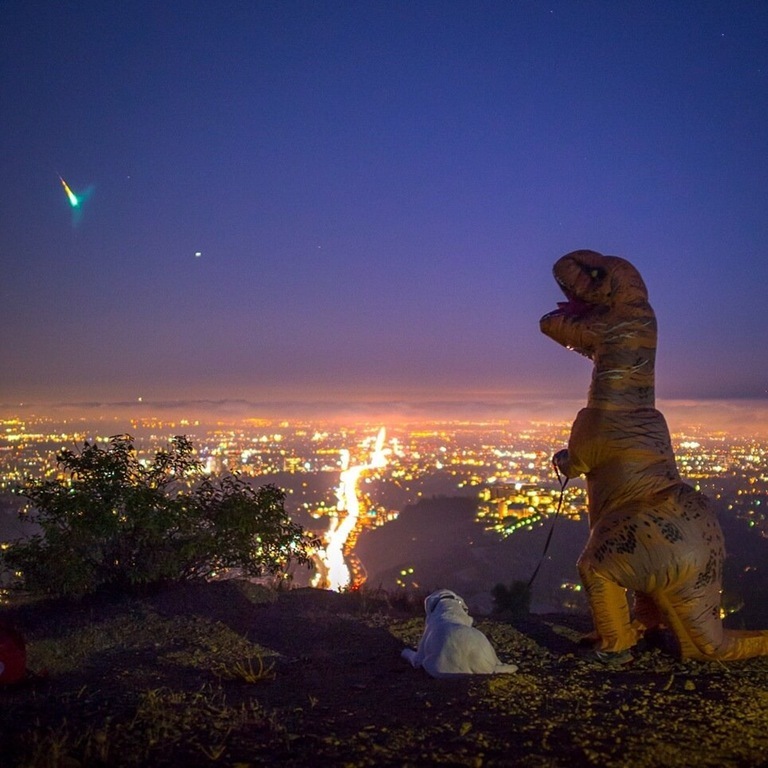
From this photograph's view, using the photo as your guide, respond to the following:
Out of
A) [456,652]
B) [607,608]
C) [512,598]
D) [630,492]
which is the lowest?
[512,598]

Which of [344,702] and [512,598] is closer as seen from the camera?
[344,702]

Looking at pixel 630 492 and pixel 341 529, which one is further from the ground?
pixel 630 492

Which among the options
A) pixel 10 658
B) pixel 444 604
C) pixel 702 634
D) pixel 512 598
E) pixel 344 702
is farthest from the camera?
pixel 512 598

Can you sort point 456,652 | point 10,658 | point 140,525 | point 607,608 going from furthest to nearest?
1. point 140,525
2. point 607,608
3. point 456,652
4. point 10,658

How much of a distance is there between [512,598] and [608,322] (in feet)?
26.3

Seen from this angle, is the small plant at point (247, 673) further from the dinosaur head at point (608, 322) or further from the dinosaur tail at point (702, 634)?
the dinosaur head at point (608, 322)

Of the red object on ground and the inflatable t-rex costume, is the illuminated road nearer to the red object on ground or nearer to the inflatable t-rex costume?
the inflatable t-rex costume

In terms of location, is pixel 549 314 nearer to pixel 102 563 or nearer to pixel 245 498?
pixel 245 498

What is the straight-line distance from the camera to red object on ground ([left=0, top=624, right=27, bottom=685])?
5.12 m

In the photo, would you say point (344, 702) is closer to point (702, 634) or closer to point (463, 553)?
point (702, 634)

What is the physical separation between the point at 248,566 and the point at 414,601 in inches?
100

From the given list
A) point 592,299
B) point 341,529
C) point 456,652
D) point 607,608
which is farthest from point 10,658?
point 341,529

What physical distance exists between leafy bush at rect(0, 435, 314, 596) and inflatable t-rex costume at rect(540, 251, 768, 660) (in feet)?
17.0

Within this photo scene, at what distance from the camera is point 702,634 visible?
588 cm
